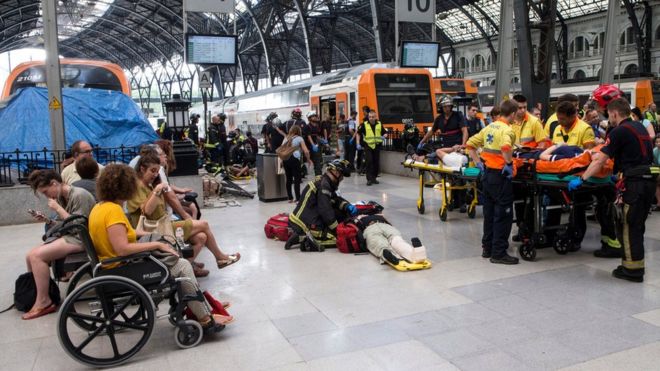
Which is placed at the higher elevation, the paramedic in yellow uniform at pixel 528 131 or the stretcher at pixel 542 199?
the paramedic in yellow uniform at pixel 528 131

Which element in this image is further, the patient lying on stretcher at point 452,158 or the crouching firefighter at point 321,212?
the patient lying on stretcher at point 452,158

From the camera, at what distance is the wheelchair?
3605mm

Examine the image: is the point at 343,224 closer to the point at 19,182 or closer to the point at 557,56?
the point at 19,182

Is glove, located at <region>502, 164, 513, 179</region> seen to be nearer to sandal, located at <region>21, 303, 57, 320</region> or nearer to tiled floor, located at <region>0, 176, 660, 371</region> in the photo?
tiled floor, located at <region>0, 176, 660, 371</region>

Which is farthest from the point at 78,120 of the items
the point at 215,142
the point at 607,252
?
the point at 607,252

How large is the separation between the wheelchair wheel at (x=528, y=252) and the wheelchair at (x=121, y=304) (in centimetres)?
366

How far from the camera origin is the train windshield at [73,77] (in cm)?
1329

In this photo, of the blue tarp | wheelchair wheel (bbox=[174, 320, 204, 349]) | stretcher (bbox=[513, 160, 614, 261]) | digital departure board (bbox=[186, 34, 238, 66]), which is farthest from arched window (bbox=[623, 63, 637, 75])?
wheelchair wheel (bbox=[174, 320, 204, 349])

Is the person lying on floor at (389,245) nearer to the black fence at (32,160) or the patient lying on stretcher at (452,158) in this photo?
the patient lying on stretcher at (452,158)

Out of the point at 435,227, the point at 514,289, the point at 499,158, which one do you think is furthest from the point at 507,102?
the point at 435,227

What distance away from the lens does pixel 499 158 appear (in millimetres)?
5883

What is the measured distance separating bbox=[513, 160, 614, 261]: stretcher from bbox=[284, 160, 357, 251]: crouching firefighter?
79.7 inches

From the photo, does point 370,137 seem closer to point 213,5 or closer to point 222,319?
point 213,5

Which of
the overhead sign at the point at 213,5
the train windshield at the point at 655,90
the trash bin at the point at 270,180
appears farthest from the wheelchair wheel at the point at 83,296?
the train windshield at the point at 655,90
